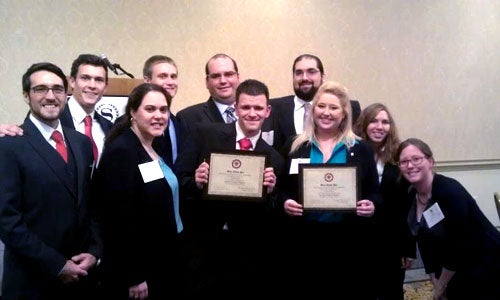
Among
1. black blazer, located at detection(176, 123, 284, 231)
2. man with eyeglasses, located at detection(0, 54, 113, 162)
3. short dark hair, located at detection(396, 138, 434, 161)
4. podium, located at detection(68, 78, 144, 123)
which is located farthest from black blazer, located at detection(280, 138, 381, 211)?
podium, located at detection(68, 78, 144, 123)

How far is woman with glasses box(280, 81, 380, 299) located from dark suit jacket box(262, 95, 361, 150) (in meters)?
0.54

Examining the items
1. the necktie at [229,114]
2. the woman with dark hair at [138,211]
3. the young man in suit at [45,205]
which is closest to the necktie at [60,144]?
the young man in suit at [45,205]

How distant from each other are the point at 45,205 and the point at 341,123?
156 centimetres

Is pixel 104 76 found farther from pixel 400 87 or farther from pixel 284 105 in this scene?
pixel 400 87

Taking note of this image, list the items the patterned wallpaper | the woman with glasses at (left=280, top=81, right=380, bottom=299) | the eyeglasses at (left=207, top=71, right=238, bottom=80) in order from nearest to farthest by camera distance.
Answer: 1. the woman with glasses at (left=280, top=81, right=380, bottom=299)
2. the eyeglasses at (left=207, top=71, right=238, bottom=80)
3. the patterned wallpaper

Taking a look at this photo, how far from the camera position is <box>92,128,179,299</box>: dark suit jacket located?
74.4 inches

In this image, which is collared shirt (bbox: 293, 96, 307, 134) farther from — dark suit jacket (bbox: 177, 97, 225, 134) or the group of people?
dark suit jacket (bbox: 177, 97, 225, 134)

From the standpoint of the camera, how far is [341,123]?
226cm

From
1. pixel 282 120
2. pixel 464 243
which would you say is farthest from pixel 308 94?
pixel 464 243

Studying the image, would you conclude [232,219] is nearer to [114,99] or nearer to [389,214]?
[389,214]

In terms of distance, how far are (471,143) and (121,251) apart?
4.73 metres

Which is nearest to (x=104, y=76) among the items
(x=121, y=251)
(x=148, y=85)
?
(x=148, y=85)

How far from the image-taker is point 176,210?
2.07 m

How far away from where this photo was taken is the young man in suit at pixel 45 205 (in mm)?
1698
